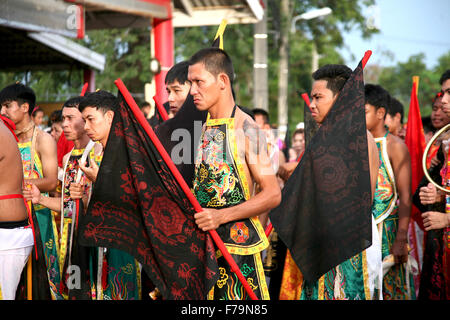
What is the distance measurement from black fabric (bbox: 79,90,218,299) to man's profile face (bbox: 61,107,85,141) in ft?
6.46

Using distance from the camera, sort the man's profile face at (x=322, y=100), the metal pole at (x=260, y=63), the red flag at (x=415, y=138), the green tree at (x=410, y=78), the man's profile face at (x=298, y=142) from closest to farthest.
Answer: the man's profile face at (x=322, y=100), the red flag at (x=415, y=138), the man's profile face at (x=298, y=142), the metal pole at (x=260, y=63), the green tree at (x=410, y=78)

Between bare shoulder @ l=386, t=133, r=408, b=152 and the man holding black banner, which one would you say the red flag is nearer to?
bare shoulder @ l=386, t=133, r=408, b=152

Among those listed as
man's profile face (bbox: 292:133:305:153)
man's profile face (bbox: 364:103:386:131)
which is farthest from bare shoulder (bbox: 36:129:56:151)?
man's profile face (bbox: 292:133:305:153)

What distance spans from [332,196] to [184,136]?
3.54 ft

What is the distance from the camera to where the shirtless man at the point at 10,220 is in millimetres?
3559

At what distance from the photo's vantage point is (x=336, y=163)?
366 cm

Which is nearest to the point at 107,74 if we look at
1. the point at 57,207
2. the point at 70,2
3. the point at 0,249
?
the point at 70,2

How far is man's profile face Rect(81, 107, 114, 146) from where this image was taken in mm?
4492

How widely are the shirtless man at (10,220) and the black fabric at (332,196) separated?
5.38 feet

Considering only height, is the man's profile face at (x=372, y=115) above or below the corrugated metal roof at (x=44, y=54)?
below

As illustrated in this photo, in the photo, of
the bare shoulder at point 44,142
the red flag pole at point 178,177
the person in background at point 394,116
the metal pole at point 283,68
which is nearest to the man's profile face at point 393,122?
the person in background at point 394,116

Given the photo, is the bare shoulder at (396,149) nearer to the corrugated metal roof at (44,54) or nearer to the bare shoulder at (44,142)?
the bare shoulder at (44,142)

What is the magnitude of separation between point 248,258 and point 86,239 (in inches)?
38.1

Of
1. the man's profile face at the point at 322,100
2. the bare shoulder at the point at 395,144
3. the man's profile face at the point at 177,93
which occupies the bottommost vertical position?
the bare shoulder at the point at 395,144
